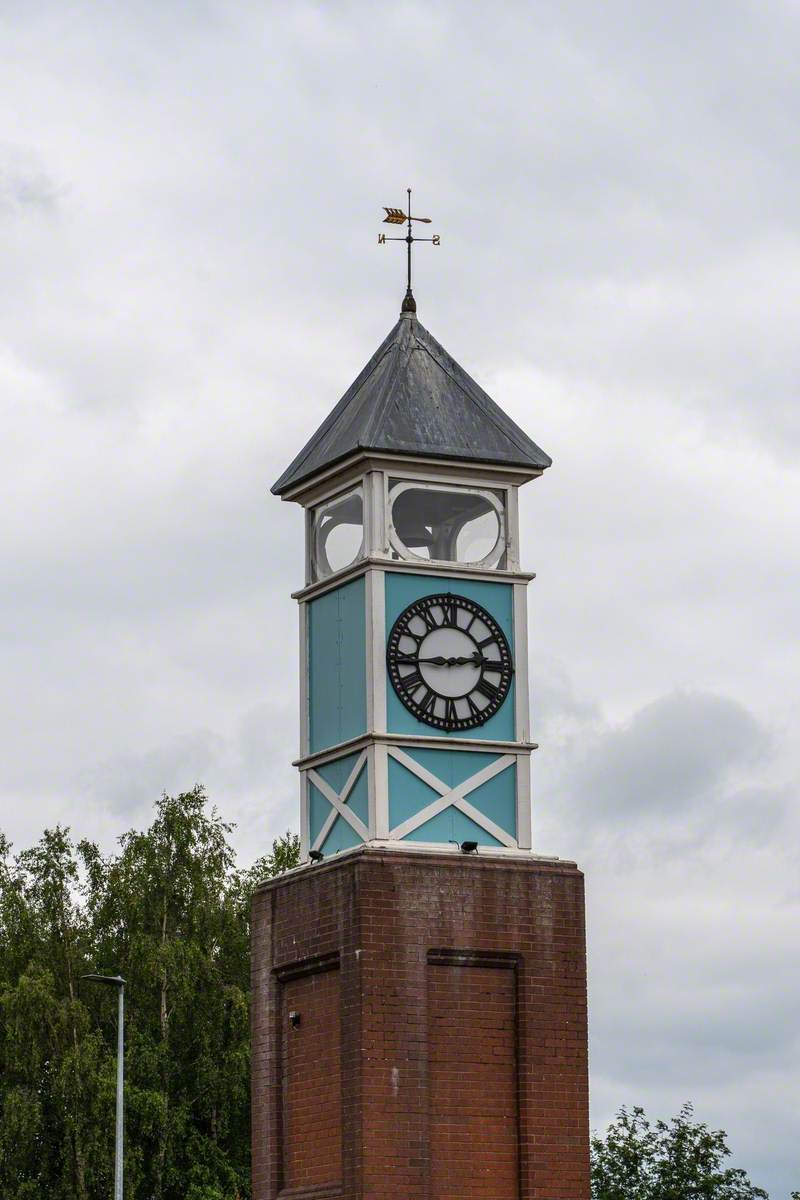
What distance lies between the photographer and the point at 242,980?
193 ft

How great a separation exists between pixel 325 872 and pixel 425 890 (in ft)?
3.84

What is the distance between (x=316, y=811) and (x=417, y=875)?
2.03m

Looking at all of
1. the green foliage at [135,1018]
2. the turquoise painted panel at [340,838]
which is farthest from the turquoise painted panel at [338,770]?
the green foliage at [135,1018]

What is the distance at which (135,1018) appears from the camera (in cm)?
5788

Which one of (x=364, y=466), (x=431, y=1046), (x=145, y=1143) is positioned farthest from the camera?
(x=145, y=1143)

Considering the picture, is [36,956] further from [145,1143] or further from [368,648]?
[368,648]

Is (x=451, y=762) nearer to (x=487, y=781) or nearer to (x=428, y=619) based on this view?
(x=487, y=781)

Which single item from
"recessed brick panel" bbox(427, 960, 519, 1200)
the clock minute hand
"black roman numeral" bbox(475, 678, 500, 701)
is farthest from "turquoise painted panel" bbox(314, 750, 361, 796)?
"recessed brick panel" bbox(427, 960, 519, 1200)

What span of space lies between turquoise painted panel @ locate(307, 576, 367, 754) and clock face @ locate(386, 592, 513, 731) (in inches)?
17.3

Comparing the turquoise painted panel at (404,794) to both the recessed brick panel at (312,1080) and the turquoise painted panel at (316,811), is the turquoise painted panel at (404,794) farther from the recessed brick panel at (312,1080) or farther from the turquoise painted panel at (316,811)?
the recessed brick panel at (312,1080)

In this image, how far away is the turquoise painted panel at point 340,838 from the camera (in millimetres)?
27812

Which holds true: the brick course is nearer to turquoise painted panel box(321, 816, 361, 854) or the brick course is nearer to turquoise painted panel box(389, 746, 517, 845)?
turquoise painted panel box(321, 816, 361, 854)

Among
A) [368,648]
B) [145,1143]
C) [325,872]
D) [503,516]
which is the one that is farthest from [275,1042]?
[145,1143]

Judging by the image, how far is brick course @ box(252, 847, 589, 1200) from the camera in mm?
26453
